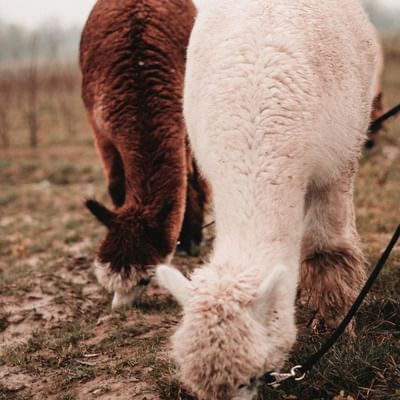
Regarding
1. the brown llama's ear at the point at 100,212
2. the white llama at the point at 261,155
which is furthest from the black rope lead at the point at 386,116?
the brown llama's ear at the point at 100,212

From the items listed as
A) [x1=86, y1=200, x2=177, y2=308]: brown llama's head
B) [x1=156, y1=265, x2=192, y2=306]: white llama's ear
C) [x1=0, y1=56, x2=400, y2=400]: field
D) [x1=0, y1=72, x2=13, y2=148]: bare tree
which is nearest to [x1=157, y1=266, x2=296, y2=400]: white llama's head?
[x1=156, y1=265, x2=192, y2=306]: white llama's ear

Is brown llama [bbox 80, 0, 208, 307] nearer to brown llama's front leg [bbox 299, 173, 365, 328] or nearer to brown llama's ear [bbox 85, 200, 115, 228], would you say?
brown llama's ear [bbox 85, 200, 115, 228]

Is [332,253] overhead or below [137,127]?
below

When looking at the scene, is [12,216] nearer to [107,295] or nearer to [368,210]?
[107,295]

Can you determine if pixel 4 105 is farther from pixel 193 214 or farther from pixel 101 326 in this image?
pixel 101 326

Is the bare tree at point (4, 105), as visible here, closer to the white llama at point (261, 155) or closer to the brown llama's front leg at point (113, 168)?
the brown llama's front leg at point (113, 168)

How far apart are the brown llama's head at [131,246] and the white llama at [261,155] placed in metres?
1.39

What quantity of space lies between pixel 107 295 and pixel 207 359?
9.48 feet

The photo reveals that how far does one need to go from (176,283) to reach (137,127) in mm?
2536

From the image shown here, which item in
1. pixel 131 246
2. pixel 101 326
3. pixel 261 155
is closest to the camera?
pixel 261 155

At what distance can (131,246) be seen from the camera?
4.02 m

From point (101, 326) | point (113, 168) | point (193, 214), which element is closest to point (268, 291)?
point (101, 326)

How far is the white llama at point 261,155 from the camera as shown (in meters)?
2.04

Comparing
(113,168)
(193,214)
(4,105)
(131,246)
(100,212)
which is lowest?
(4,105)
